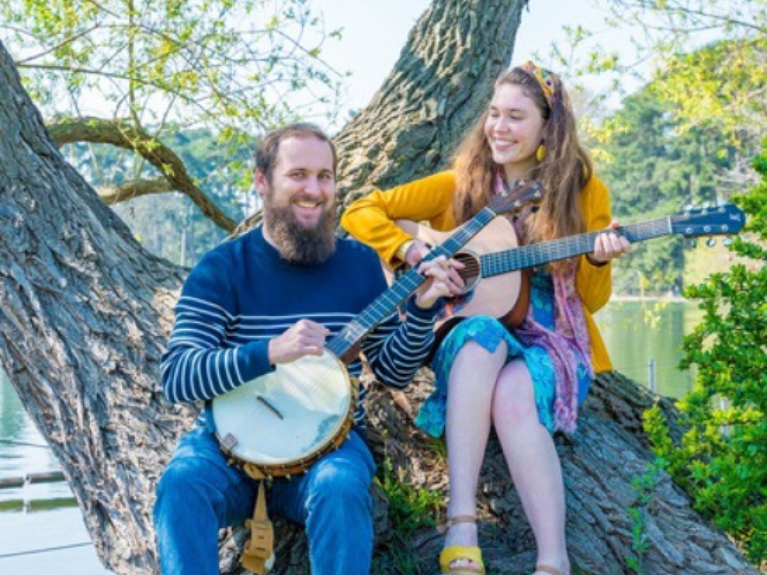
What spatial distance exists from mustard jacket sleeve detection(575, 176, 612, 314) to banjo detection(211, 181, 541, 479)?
69 centimetres

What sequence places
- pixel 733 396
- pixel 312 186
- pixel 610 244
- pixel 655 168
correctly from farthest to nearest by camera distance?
pixel 655 168 → pixel 733 396 → pixel 610 244 → pixel 312 186

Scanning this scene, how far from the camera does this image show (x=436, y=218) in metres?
4.32

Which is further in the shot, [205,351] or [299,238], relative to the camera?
[299,238]

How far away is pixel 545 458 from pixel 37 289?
2.01 meters

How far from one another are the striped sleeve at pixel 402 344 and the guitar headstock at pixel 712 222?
0.81 meters

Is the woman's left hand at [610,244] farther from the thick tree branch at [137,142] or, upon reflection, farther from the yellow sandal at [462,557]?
the thick tree branch at [137,142]

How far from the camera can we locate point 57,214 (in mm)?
4547

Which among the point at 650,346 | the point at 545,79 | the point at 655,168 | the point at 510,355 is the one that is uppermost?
the point at 655,168

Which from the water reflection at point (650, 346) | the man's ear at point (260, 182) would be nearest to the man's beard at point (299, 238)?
the man's ear at point (260, 182)

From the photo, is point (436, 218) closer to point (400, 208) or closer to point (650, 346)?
point (400, 208)

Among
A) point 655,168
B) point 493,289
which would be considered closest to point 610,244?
point 493,289

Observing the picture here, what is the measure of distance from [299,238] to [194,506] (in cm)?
85

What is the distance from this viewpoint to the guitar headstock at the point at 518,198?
12.6 ft

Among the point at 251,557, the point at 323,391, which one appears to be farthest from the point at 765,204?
the point at 251,557
